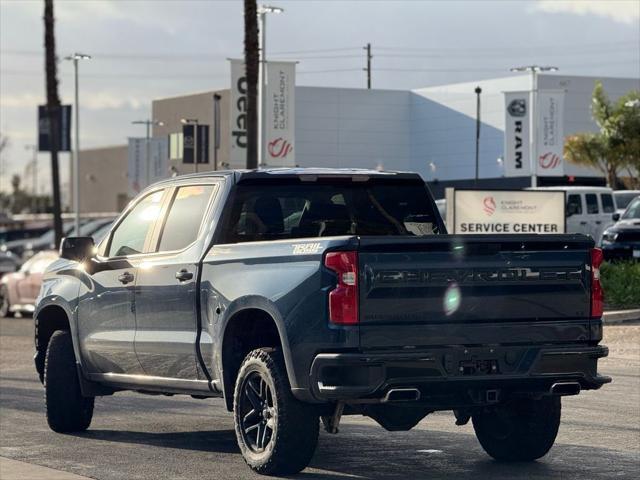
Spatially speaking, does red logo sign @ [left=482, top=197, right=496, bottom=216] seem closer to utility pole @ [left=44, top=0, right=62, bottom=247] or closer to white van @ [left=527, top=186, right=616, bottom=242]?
white van @ [left=527, top=186, right=616, bottom=242]

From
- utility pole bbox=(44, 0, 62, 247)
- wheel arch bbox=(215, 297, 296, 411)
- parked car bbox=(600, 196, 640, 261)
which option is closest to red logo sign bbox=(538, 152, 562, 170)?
utility pole bbox=(44, 0, 62, 247)

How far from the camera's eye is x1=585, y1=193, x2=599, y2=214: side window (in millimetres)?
42469

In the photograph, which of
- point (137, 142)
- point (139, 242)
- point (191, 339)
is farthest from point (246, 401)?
point (137, 142)

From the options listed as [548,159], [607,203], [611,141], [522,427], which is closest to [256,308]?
A: [522,427]

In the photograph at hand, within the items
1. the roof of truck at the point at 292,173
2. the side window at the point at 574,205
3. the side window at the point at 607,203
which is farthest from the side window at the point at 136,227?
the side window at the point at 607,203

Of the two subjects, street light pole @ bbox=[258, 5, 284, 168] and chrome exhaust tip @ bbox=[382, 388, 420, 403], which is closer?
chrome exhaust tip @ bbox=[382, 388, 420, 403]

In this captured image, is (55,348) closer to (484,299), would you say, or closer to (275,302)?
(275,302)

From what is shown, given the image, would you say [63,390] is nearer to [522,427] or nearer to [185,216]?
[185,216]

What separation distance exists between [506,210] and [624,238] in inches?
166

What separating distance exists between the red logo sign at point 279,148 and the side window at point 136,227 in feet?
127

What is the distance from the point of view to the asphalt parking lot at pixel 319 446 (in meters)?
9.94

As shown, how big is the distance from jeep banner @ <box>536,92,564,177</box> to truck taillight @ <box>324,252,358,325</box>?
190ft

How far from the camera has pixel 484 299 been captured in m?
9.10

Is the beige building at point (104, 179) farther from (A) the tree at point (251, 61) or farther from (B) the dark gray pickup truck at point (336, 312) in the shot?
(B) the dark gray pickup truck at point (336, 312)
